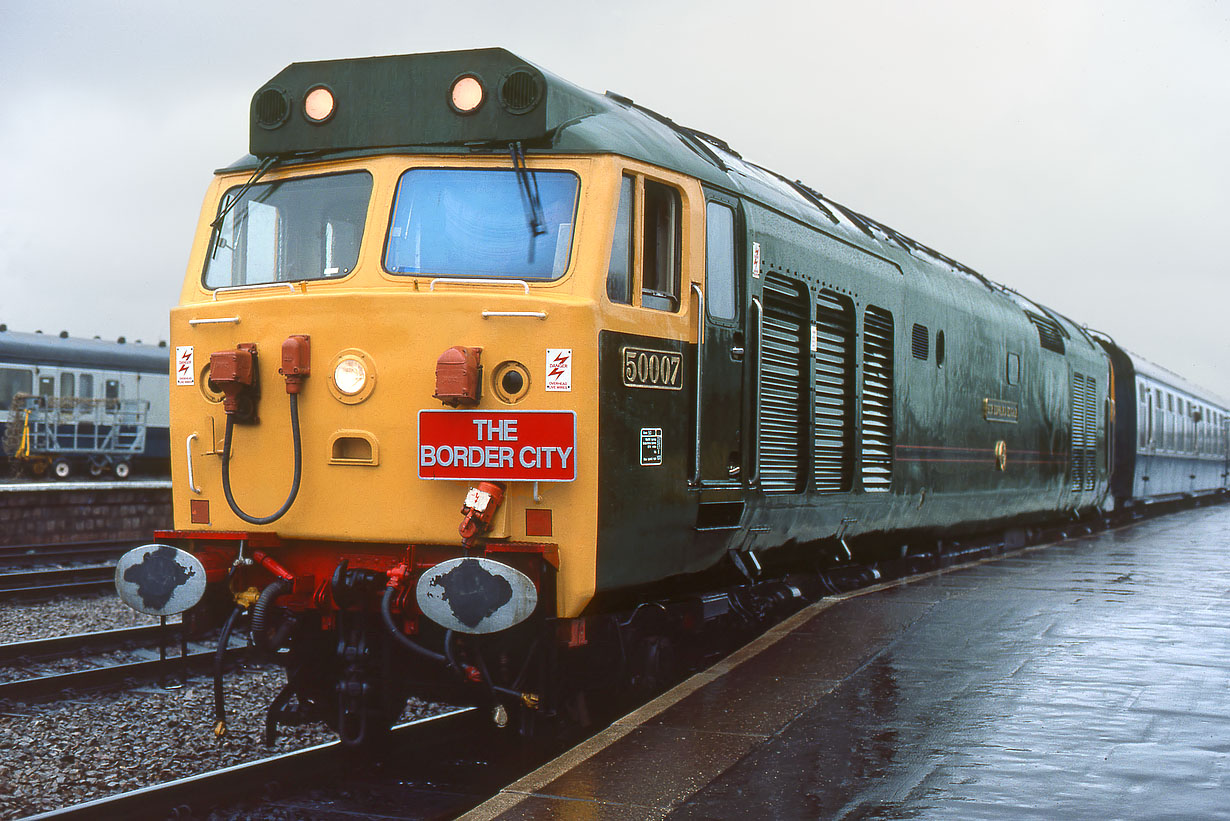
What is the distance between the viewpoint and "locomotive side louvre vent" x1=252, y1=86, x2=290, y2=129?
6.25 metres

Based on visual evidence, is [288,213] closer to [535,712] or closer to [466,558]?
[466,558]

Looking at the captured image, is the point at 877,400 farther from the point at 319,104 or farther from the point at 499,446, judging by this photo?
the point at 319,104

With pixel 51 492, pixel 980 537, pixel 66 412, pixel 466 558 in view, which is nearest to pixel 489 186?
pixel 466 558

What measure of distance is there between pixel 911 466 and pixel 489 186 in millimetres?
4961

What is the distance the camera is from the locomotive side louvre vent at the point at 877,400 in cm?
870

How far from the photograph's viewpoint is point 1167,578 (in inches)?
436

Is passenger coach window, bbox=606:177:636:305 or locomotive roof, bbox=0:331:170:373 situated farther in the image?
locomotive roof, bbox=0:331:170:373

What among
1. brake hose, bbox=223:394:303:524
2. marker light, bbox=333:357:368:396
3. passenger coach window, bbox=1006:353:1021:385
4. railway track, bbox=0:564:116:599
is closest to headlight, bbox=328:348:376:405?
marker light, bbox=333:357:368:396

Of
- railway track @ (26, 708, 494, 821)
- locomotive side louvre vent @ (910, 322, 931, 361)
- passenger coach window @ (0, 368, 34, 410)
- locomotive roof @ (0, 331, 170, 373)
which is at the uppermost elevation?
locomotive roof @ (0, 331, 170, 373)

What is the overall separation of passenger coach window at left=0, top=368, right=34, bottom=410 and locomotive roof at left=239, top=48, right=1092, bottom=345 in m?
25.6

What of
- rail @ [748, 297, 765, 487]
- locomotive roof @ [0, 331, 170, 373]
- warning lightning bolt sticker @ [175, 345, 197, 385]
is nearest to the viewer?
warning lightning bolt sticker @ [175, 345, 197, 385]

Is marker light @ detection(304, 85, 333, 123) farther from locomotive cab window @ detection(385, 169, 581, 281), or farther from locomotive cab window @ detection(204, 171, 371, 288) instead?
locomotive cab window @ detection(385, 169, 581, 281)

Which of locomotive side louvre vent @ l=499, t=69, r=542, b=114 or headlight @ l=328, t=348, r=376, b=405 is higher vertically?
locomotive side louvre vent @ l=499, t=69, r=542, b=114

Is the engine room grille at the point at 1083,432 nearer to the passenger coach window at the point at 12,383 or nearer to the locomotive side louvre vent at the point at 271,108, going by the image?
the locomotive side louvre vent at the point at 271,108
